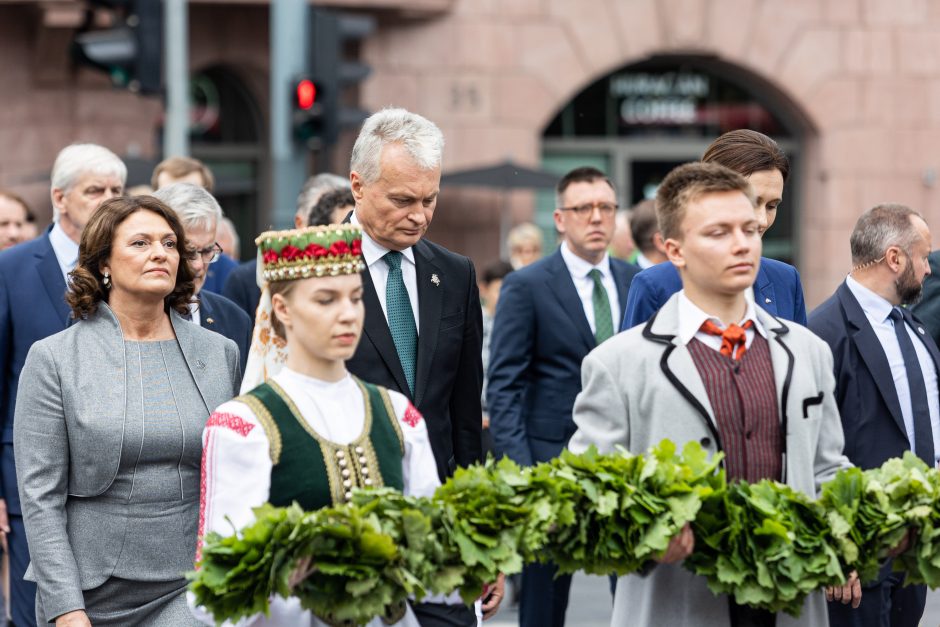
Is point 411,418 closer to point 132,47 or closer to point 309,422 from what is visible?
point 309,422

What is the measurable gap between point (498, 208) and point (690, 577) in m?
14.3

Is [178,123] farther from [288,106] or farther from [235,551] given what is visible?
[235,551]

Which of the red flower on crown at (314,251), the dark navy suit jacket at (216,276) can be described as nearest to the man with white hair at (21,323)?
the dark navy suit jacket at (216,276)

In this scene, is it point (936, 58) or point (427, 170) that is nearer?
point (427, 170)

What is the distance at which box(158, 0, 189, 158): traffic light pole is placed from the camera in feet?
42.7

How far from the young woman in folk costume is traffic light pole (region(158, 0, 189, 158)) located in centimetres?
828

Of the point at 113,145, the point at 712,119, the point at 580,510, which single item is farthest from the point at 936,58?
the point at 580,510

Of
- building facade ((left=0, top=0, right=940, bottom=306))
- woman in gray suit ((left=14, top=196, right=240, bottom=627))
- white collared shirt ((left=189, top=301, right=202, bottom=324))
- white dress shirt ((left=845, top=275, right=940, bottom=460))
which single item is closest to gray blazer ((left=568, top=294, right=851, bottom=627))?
woman in gray suit ((left=14, top=196, right=240, bottom=627))

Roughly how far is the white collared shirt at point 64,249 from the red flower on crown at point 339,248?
2961 mm

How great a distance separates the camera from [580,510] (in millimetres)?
4574

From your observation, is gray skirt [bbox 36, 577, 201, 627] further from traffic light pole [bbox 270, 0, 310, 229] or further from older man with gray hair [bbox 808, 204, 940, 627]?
traffic light pole [bbox 270, 0, 310, 229]

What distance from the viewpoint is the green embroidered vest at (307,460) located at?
15.4ft

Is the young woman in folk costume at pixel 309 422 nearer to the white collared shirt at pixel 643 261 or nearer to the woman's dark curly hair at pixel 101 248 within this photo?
the woman's dark curly hair at pixel 101 248

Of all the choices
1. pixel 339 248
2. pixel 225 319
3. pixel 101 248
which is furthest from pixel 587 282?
pixel 339 248
